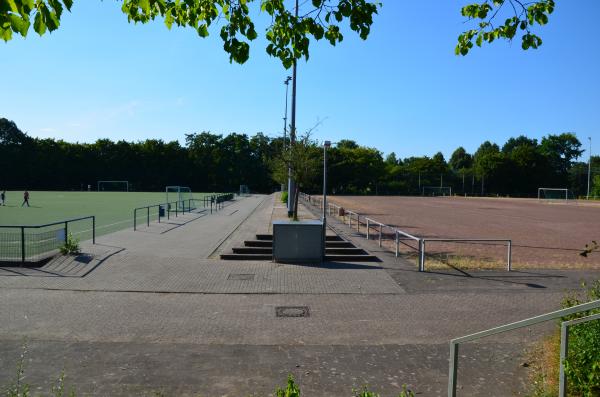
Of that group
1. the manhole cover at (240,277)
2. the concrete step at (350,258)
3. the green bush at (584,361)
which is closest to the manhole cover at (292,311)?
the manhole cover at (240,277)

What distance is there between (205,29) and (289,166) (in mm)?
16126

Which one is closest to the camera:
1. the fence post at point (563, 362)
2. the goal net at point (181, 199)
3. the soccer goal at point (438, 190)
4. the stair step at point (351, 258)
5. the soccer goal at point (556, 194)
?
the fence post at point (563, 362)

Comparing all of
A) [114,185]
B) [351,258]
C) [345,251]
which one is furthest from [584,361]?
[114,185]

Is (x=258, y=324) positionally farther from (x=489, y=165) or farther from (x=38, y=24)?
(x=489, y=165)

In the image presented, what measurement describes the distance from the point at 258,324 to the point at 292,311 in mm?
956

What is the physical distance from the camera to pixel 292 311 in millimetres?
8602

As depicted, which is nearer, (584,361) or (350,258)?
(584,361)

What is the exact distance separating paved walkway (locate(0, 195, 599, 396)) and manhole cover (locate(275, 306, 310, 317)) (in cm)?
16

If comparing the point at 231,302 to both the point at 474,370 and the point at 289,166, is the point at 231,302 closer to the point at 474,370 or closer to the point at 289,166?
the point at 474,370

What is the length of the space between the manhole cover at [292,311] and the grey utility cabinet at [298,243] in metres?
4.44

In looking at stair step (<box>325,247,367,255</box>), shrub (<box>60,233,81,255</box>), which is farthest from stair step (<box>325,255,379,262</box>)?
shrub (<box>60,233,81,255</box>)

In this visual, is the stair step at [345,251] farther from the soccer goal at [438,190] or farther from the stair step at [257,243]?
the soccer goal at [438,190]

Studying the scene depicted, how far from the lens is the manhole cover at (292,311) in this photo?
834cm

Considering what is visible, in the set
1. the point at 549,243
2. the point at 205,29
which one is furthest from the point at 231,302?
the point at 549,243
